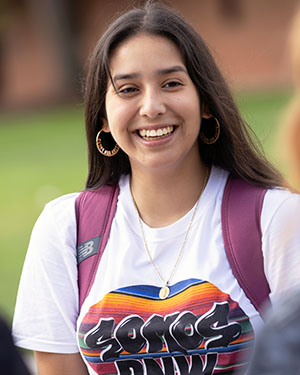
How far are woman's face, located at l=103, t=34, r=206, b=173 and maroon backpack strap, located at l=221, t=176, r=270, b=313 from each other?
0.83 feet

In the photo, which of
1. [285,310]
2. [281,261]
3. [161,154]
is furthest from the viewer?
[161,154]

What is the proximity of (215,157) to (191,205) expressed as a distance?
21 cm

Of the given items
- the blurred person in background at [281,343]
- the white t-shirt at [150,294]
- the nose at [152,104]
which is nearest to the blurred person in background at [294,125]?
the blurred person in background at [281,343]

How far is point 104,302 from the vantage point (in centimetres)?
264

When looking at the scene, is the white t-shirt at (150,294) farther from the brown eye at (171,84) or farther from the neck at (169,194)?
the brown eye at (171,84)

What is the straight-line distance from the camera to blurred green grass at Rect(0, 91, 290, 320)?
713 centimetres

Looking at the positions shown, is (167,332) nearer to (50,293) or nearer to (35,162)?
(50,293)

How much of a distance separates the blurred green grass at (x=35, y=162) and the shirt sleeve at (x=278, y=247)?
0.55 meters

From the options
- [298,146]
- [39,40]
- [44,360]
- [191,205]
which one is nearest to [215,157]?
[191,205]

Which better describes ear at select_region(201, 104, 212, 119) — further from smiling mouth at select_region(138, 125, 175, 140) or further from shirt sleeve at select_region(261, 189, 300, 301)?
shirt sleeve at select_region(261, 189, 300, 301)

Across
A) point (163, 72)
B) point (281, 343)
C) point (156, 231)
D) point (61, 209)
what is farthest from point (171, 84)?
point (281, 343)

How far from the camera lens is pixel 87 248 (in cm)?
278

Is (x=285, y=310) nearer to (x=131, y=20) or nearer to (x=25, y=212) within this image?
(x=131, y=20)

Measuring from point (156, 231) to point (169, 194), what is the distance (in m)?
0.16
